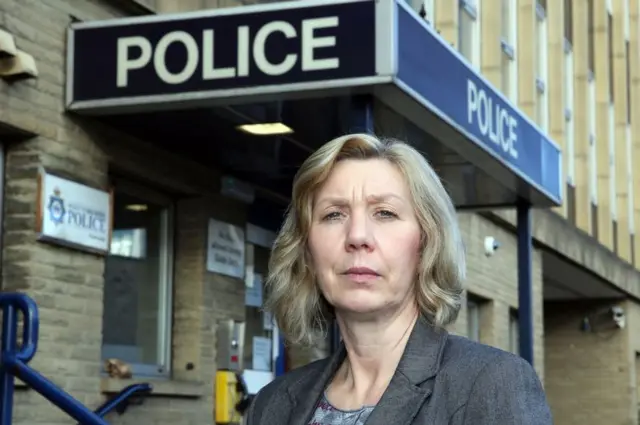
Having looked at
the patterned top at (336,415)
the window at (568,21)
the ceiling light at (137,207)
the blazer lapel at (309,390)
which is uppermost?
the window at (568,21)

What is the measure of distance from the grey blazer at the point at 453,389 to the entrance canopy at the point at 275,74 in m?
4.27

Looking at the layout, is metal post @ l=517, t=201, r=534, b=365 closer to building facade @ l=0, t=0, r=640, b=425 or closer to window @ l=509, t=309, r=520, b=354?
building facade @ l=0, t=0, r=640, b=425

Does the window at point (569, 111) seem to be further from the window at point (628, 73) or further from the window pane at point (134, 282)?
the window pane at point (134, 282)

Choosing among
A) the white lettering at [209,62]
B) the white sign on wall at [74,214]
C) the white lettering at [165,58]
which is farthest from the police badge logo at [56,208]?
the white lettering at [209,62]

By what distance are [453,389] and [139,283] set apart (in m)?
6.61

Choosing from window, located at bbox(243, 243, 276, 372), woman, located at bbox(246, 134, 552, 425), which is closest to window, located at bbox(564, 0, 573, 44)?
window, located at bbox(243, 243, 276, 372)

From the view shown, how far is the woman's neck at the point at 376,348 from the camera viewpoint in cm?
257

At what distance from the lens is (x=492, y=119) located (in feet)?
28.3

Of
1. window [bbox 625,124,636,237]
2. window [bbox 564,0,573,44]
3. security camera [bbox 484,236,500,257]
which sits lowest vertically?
security camera [bbox 484,236,500,257]

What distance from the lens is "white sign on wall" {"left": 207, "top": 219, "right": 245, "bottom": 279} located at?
9297 mm

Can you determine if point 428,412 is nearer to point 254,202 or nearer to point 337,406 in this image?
point 337,406

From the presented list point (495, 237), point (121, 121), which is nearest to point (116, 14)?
point (121, 121)

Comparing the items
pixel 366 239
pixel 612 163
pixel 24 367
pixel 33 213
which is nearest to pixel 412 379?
pixel 366 239

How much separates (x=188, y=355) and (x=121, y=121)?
6.85 feet
